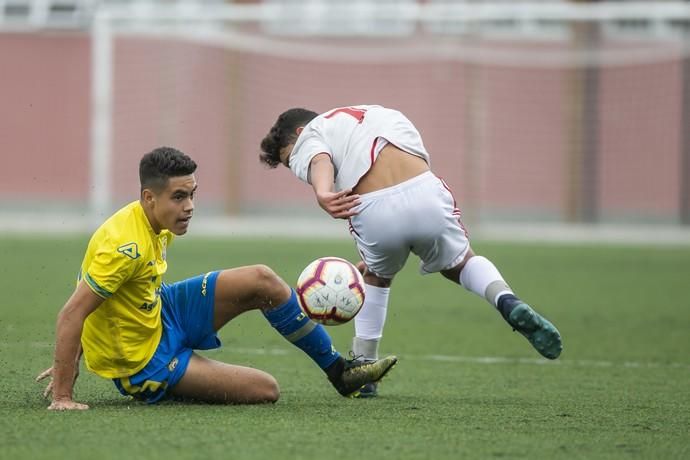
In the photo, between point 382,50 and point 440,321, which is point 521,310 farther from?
point 382,50

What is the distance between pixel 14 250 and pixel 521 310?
423 inches

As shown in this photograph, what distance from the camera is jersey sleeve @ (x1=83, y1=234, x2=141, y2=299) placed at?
503cm

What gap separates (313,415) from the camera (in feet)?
17.1

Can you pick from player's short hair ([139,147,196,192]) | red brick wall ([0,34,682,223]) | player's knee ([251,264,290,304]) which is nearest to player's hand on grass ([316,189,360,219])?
player's knee ([251,264,290,304])

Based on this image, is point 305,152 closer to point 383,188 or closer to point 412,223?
point 383,188

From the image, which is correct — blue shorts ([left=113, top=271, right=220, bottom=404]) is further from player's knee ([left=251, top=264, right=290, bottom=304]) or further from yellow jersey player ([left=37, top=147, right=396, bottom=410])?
player's knee ([left=251, top=264, right=290, bottom=304])

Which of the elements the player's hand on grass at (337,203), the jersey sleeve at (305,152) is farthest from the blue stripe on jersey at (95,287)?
the jersey sleeve at (305,152)

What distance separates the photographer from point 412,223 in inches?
220

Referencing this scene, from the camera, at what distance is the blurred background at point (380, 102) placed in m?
19.7

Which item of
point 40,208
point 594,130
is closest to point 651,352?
point 594,130

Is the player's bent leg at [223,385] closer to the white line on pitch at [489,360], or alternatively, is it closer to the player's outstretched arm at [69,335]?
the player's outstretched arm at [69,335]

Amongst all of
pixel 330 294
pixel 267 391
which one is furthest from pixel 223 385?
pixel 330 294

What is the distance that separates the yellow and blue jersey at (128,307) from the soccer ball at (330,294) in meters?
0.68

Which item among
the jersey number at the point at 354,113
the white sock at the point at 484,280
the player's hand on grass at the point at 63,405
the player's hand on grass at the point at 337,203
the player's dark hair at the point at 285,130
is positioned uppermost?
the jersey number at the point at 354,113
